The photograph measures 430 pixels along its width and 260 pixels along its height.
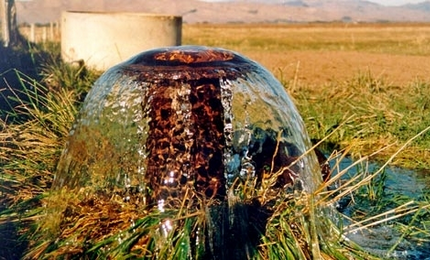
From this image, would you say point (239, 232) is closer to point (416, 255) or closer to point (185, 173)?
point (185, 173)

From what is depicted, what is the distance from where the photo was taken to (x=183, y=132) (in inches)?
189

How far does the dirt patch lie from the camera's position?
1512cm

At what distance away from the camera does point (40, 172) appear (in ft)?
19.9

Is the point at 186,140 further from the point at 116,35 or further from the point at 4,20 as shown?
the point at 4,20

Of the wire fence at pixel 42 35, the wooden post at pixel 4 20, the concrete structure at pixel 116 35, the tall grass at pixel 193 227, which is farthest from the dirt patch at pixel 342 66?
the tall grass at pixel 193 227

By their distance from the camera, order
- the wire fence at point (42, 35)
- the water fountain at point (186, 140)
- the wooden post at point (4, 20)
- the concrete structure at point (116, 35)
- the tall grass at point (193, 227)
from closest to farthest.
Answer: the tall grass at point (193, 227) → the water fountain at point (186, 140) → the wooden post at point (4, 20) → the concrete structure at point (116, 35) → the wire fence at point (42, 35)

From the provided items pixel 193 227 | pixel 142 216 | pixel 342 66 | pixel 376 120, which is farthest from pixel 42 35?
pixel 193 227

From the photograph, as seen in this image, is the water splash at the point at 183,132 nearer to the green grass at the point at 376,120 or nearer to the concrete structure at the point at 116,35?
the green grass at the point at 376,120

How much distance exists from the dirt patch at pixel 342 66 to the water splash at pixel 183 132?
9150mm

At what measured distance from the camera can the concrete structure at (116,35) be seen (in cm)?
1480

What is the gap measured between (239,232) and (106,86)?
60.7 inches

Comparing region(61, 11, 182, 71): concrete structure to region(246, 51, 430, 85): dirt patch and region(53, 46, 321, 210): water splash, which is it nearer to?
region(246, 51, 430, 85): dirt patch

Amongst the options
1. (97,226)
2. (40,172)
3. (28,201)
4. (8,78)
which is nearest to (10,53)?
(8,78)

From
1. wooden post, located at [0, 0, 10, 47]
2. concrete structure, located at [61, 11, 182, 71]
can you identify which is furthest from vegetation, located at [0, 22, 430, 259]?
wooden post, located at [0, 0, 10, 47]
